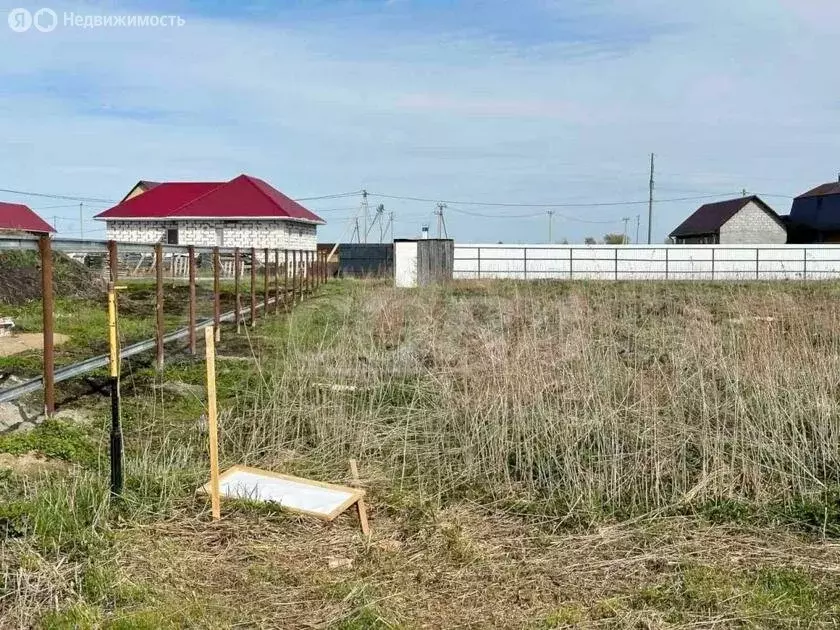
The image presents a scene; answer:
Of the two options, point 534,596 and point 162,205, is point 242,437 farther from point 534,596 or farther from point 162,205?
point 162,205

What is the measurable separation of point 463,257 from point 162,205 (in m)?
14.3

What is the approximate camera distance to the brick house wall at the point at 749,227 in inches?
1759

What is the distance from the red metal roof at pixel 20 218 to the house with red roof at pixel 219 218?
634cm

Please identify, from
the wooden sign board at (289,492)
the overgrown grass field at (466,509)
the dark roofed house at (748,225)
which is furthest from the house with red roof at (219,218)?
the wooden sign board at (289,492)

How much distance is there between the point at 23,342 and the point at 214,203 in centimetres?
2548

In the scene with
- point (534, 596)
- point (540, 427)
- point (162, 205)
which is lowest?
point (534, 596)

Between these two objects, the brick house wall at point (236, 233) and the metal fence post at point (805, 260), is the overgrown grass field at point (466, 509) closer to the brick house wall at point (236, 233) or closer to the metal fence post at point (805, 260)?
the brick house wall at point (236, 233)

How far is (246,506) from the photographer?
155 inches

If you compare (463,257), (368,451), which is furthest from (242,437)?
(463,257)

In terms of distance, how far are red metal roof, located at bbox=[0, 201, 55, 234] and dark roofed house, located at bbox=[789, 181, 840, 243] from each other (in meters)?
43.3

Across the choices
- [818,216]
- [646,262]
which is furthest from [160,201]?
[818,216]

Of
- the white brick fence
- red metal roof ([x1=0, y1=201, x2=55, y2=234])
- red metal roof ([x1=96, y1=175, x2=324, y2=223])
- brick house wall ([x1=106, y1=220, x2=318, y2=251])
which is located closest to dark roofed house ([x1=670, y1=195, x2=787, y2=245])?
the white brick fence

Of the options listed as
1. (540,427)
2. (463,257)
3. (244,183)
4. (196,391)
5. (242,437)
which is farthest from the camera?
(244,183)

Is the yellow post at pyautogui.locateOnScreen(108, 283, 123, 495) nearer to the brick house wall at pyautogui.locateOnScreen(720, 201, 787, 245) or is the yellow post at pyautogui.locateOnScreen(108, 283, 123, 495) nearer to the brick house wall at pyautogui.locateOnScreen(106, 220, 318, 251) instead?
the brick house wall at pyautogui.locateOnScreen(106, 220, 318, 251)
